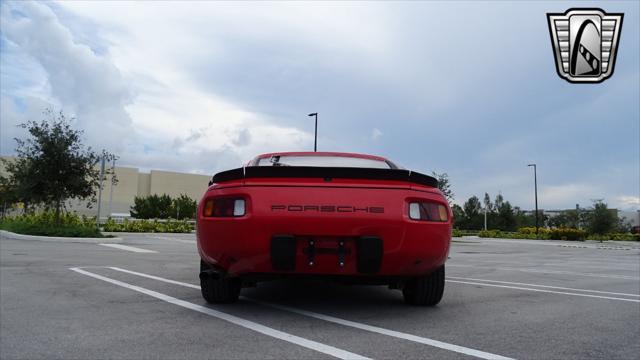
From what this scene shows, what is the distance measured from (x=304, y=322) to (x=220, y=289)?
0.94 m

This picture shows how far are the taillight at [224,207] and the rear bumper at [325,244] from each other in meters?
0.07

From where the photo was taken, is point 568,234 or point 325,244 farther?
point 568,234

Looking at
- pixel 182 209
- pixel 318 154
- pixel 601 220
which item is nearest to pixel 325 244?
pixel 318 154

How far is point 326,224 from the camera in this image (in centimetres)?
340

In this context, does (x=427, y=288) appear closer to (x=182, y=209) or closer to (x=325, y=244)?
(x=325, y=244)

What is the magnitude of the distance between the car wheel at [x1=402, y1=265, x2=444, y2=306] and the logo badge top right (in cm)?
394

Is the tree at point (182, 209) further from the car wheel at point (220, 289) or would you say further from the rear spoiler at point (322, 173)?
the rear spoiler at point (322, 173)

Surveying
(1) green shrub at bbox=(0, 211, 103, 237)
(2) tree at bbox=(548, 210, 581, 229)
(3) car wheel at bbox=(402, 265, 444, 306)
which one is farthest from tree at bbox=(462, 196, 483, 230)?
(3) car wheel at bbox=(402, 265, 444, 306)

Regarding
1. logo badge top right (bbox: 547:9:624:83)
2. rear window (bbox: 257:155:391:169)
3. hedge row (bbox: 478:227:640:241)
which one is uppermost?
logo badge top right (bbox: 547:9:624:83)

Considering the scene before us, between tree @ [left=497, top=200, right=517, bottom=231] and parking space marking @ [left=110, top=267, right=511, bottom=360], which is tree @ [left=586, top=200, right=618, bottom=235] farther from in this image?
parking space marking @ [left=110, top=267, right=511, bottom=360]

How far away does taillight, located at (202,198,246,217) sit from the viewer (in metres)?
3.53

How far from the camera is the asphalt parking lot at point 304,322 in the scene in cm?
283

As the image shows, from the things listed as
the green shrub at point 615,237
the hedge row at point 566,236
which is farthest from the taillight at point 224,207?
the green shrub at point 615,237

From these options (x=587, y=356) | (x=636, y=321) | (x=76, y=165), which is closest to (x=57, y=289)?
(x=587, y=356)
